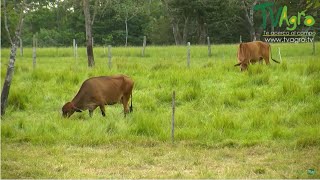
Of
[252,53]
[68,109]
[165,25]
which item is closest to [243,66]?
[252,53]

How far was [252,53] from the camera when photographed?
18.2m

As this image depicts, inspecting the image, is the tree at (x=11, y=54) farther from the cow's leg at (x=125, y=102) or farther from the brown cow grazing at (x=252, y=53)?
the brown cow grazing at (x=252, y=53)

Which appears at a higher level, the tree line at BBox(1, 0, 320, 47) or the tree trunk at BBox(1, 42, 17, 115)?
the tree line at BBox(1, 0, 320, 47)

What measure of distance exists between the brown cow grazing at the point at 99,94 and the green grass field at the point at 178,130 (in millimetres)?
264

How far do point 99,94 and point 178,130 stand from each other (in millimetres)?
2481

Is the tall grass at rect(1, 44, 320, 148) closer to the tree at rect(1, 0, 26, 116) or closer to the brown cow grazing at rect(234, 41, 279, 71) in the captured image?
the tree at rect(1, 0, 26, 116)

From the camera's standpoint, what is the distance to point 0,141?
824 centimetres

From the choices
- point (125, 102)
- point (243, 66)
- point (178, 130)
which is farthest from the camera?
point (243, 66)

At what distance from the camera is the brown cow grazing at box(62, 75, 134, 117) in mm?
10438

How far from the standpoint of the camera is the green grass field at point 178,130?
265 inches

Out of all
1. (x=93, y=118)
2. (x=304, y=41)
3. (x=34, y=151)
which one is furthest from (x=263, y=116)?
(x=304, y=41)

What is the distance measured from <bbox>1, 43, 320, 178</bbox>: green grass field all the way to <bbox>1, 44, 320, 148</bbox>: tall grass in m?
0.03

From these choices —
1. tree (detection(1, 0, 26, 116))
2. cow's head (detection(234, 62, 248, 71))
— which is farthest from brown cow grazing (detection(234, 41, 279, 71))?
tree (detection(1, 0, 26, 116))

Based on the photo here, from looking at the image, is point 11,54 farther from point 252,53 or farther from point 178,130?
point 252,53
